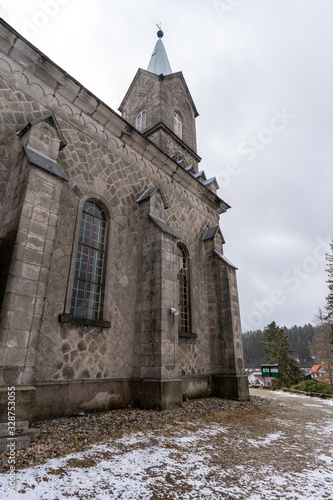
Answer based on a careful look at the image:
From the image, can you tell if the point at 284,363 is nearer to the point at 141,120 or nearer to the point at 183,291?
the point at 183,291

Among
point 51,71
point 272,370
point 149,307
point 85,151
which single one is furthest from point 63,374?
point 272,370

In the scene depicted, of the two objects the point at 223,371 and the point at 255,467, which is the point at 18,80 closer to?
the point at 255,467

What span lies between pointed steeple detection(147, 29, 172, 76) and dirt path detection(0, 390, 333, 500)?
21.4 metres

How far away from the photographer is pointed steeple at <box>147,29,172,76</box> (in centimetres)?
1934

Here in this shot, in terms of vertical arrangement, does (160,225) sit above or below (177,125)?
below

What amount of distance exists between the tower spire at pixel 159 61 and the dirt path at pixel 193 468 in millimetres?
21428

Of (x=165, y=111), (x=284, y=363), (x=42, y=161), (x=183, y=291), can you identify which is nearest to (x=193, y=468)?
(x=42, y=161)

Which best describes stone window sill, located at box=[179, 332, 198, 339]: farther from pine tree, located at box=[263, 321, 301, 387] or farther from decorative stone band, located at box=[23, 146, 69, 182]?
pine tree, located at box=[263, 321, 301, 387]

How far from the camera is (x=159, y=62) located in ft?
66.4

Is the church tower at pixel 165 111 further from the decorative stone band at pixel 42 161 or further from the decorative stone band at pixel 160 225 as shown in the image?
the decorative stone band at pixel 42 161

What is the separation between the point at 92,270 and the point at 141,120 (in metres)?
12.8

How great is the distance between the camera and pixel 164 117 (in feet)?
51.7

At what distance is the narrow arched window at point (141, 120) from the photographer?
1633cm

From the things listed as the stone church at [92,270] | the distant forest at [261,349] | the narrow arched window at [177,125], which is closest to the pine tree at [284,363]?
the stone church at [92,270]
